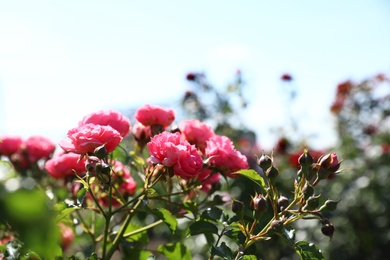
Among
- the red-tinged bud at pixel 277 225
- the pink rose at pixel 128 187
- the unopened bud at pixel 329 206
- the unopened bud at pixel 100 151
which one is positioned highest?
the unopened bud at pixel 100 151

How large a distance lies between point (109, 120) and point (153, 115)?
125 millimetres

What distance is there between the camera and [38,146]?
1.63m

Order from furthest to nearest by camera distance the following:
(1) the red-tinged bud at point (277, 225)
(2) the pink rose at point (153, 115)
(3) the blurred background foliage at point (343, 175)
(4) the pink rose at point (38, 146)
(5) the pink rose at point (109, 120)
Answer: (3) the blurred background foliage at point (343, 175)
(4) the pink rose at point (38, 146)
(2) the pink rose at point (153, 115)
(5) the pink rose at point (109, 120)
(1) the red-tinged bud at point (277, 225)

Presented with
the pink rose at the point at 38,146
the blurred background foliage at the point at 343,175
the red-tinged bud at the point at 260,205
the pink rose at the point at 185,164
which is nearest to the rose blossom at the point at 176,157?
the pink rose at the point at 185,164

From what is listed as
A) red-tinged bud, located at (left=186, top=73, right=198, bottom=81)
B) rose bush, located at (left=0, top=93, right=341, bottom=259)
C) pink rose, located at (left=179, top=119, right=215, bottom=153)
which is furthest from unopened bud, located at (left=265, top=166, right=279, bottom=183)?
red-tinged bud, located at (left=186, top=73, right=198, bottom=81)

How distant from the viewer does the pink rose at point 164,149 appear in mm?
916

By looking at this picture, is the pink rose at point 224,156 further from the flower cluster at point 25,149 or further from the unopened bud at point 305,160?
the flower cluster at point 25,149

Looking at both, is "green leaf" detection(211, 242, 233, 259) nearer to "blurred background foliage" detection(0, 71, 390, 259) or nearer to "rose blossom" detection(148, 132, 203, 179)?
"rose blossom" detection(148, 132, 203, 179)

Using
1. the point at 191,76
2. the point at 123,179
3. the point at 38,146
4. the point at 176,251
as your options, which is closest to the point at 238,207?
the point at 176,251

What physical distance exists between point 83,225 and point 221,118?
214 cm

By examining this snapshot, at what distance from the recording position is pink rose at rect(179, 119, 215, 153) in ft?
3.84

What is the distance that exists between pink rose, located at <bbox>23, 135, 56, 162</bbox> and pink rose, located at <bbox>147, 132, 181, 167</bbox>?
0.79 metres

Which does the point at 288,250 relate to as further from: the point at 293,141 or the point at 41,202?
the point at 41,202

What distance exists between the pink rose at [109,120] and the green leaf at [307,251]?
42 centimetres
